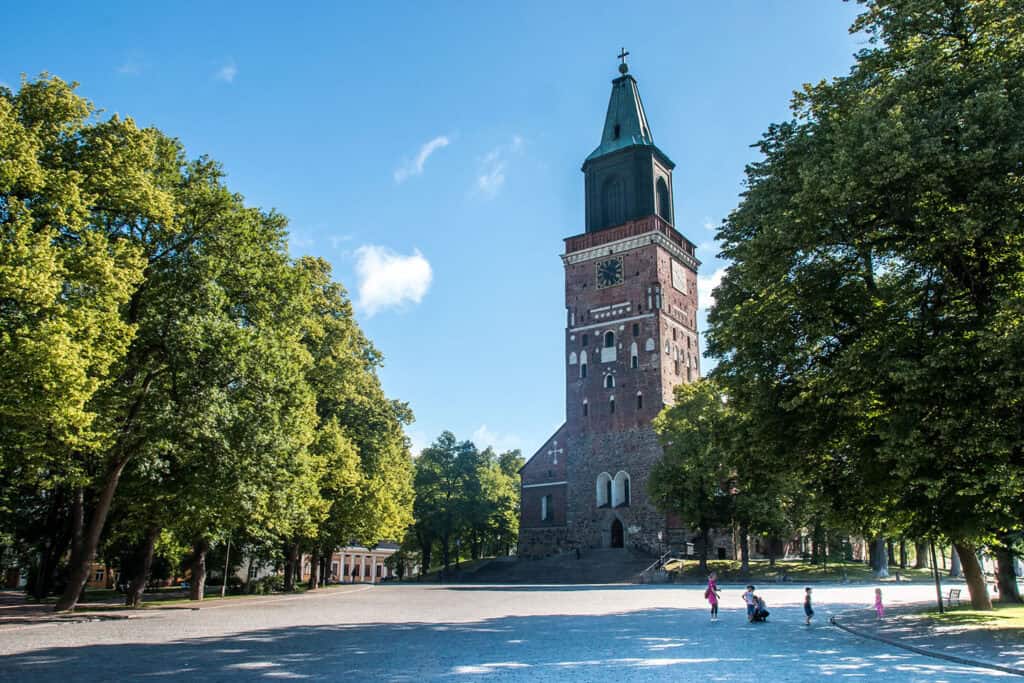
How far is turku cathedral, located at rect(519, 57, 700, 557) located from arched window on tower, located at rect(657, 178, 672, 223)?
89 millimetres

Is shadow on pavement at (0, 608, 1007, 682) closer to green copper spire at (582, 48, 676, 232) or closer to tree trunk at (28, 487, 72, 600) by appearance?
tree trunk at (28, 487, 72, 600)

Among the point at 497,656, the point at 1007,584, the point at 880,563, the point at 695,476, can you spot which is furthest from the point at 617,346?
the point at 497,656

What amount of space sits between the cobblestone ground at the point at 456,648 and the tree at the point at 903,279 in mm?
3986

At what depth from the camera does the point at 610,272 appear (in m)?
66.9

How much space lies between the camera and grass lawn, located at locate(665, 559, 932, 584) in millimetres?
47750

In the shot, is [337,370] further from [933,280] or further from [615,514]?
[615,514]

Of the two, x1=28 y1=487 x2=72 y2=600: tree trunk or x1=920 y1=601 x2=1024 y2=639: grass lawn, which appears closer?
x1=920 y1=601 x2=1024 y2=639: grass lawn

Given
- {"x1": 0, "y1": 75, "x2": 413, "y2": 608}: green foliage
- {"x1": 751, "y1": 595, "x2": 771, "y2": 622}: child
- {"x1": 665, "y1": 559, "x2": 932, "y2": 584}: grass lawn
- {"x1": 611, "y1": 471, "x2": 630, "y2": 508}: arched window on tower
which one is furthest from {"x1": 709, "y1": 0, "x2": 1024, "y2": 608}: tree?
{"x1": 611, "y1": 471, "x2": 630, "y2": 508}: arched window on tower

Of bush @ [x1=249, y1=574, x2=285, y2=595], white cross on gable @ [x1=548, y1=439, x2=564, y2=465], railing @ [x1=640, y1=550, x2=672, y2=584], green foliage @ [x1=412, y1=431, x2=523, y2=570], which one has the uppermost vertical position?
white cross on gable @ [x1=548, y1=439, x2=564, y2=465]

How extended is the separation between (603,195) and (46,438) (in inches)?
2163

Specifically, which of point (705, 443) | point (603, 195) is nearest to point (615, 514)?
point (705, 443)

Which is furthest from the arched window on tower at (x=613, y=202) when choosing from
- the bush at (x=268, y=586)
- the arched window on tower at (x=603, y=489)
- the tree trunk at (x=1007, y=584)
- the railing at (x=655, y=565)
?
the tree trunk at (x=1007, y=584)

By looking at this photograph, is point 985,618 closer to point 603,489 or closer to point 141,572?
point 141,572

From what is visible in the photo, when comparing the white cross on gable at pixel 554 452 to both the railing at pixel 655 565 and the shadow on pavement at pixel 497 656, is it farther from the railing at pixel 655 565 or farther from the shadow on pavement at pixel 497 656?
the shadow on pavement at pixel 497 656
